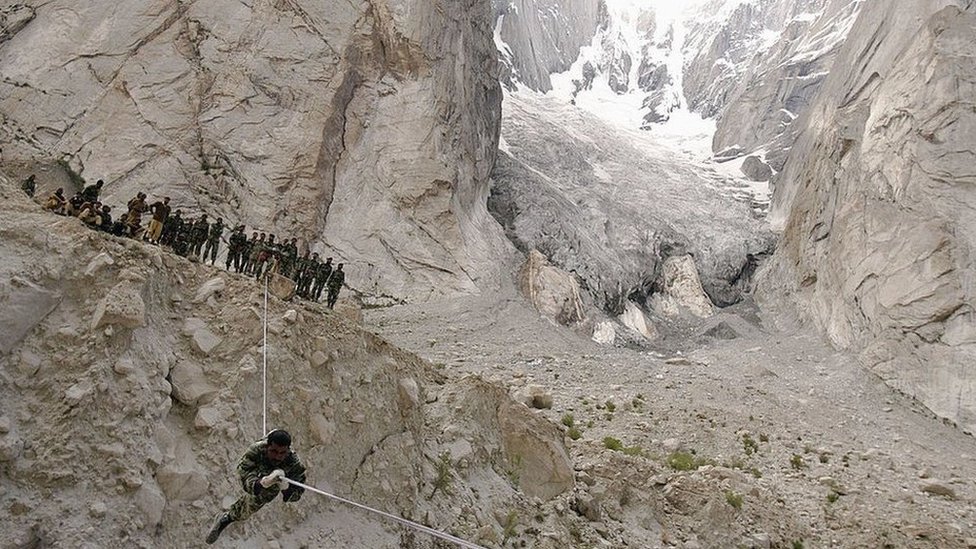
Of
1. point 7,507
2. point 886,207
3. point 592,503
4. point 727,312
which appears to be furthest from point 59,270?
point 727,312

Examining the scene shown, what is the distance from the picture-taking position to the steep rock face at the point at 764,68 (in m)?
73.8

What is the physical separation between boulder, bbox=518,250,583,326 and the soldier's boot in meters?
29.7

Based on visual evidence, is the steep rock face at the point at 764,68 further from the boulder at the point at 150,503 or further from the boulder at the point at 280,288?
the boulder at the point at 150,503

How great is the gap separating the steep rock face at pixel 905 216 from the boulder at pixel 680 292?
706 centimetres

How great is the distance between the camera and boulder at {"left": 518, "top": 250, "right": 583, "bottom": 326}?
35.8 m

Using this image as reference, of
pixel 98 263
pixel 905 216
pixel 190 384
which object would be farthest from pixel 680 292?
pixel 98 263

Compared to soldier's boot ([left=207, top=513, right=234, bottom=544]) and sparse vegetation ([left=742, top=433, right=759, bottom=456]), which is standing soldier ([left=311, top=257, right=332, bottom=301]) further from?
sparse vegetation ([left=742, top=433, right=759, bottom=456])

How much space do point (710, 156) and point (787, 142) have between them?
1230 cm

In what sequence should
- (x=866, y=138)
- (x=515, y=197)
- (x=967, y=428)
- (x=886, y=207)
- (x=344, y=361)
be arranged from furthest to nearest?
(x=515, y=197) → (x=866, y=138) → (x=886, y=207) → (x=967, y=428) → (x=344, y=361)

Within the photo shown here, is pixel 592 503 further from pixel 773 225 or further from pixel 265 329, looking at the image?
pixel 773 225

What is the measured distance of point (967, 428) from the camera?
2362 centimetres

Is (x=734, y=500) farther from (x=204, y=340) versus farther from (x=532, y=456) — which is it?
(x=204, y=340)

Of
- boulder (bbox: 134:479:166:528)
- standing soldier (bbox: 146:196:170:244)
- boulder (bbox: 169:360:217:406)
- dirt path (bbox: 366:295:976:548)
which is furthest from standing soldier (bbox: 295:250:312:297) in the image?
boulder (bbox: 134:479:166:528)

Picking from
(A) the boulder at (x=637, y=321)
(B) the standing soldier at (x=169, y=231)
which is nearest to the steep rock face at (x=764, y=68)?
(A) the boulder at (x=637, y=321)
